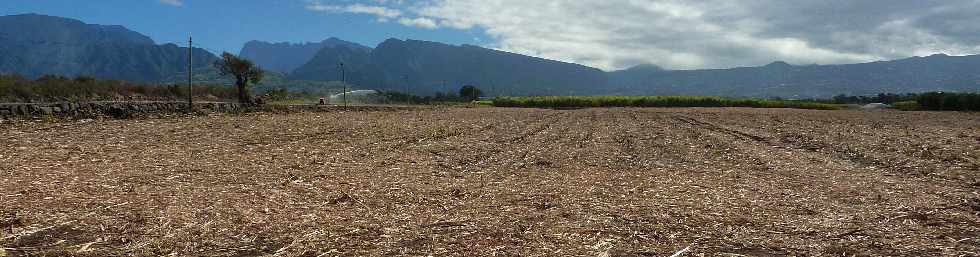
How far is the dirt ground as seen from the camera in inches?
334

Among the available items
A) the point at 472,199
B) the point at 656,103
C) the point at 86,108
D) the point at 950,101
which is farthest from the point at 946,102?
the point at 86,108

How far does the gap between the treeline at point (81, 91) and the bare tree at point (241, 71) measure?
3798 millimetres

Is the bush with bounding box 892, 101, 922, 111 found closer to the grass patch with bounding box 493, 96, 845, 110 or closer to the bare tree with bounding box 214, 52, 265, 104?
the grass patch with bounding box 493, 96, 845, 110

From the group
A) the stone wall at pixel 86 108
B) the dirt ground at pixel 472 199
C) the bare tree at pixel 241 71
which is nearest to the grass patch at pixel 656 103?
the bare tree at pixel 241 71

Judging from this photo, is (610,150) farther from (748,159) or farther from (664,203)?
(664,203)

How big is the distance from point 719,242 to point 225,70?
68.9 metres

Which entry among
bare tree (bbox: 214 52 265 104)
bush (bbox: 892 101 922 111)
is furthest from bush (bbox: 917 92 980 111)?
bare tree (bbox: 214 52 265 104)

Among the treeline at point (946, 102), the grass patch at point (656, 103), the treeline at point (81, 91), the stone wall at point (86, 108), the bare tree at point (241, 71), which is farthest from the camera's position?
the grass patch at point (656, 103)

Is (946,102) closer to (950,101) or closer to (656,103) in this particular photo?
(950,101)

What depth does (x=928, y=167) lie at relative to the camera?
1745 centimetres

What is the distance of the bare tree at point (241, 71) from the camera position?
64500mm

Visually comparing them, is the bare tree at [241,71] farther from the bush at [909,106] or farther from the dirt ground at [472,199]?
the bush at [909,106]

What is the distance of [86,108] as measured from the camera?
104 feet

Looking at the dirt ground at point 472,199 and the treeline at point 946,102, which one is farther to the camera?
the treeline at point 946,102
